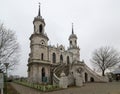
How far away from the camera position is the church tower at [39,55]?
3972 cm

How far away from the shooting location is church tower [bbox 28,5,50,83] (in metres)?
39.7

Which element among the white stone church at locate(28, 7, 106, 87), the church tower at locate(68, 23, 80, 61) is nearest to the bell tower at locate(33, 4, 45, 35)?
the white stone church at locate(28, 7, 106, 87)

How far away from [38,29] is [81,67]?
15.3 m

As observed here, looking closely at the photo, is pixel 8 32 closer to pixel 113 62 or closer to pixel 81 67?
pixel 81 67

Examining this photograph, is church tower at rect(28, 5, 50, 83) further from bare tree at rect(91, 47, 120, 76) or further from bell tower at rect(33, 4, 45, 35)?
bare tree at rect(91, 47, 120, 76)

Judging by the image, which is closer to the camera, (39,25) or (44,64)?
(44,64)

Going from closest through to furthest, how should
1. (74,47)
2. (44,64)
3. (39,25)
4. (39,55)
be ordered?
Answer: (39,55)
(44,64)
(39,25)
(74,47)

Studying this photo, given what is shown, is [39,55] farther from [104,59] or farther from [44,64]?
[104,59]

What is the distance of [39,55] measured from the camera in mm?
41062

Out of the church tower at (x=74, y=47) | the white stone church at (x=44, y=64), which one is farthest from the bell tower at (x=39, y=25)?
the church tower at (x=74, y=47)

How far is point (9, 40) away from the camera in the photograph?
26.5 meters

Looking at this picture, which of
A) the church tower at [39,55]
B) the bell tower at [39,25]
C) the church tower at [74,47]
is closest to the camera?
the church tower at [39,55]

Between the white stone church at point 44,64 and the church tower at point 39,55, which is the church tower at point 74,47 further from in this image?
the church tower at point 39,55

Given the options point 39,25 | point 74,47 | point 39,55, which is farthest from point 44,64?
point 74,47
